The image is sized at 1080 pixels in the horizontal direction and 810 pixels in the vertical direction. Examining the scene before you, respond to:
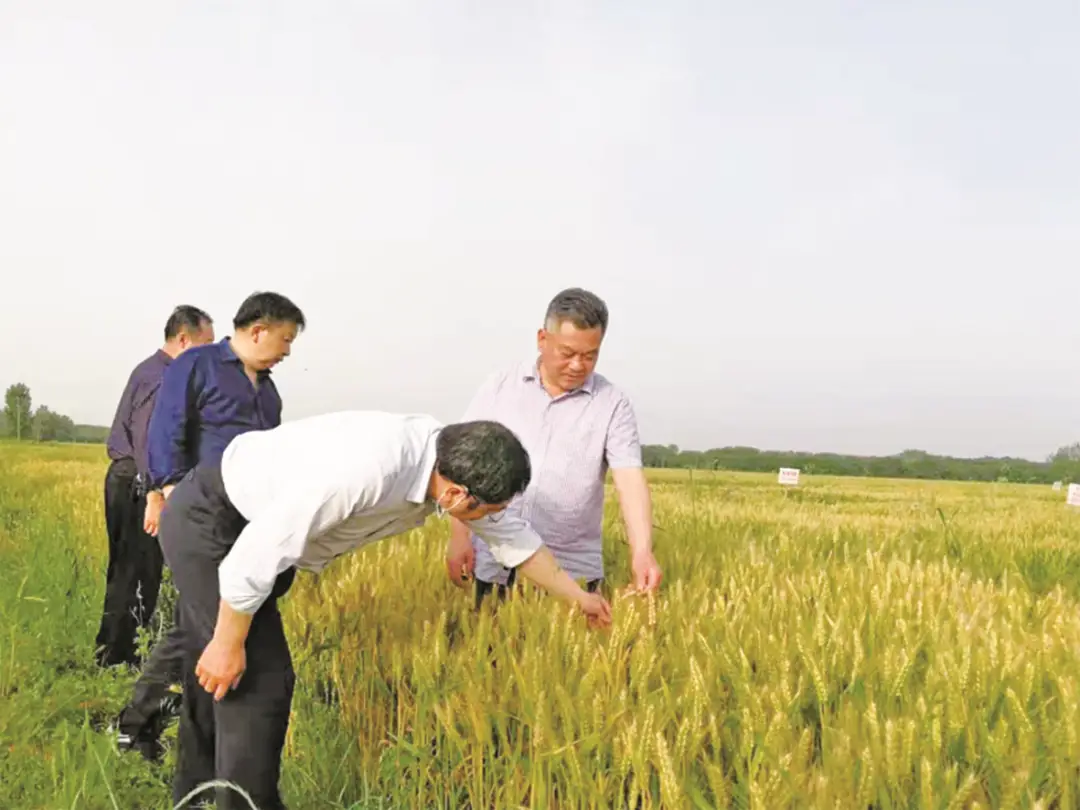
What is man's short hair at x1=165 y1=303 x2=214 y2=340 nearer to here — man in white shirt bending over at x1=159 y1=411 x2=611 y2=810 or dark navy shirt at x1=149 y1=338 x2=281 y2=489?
dark navy shirt at x1=149 y1=338 x2=281 y2=489

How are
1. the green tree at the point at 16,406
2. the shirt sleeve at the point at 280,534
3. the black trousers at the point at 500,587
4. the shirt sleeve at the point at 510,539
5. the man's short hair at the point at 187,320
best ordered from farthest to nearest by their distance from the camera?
1. the green tree at the point at 16,406
2. the man's short hair at the point at 187,320
3. the black trousers at the point at 500,587
4. the shirt sleeve at the point at 510,539
5. the shirt sleeve at the point at 280,534

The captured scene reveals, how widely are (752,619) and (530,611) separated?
1.99 ft

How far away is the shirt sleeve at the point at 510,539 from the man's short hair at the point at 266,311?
4.58 ft

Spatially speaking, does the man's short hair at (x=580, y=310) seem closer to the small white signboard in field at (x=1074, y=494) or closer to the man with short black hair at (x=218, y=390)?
the man with short black hair at (x=218, y=390)

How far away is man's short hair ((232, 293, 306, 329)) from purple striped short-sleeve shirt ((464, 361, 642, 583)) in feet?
3.05

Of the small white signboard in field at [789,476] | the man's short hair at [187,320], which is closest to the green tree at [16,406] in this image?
the small white signboard in field at [789,476]

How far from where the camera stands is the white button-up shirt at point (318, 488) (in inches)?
73.9

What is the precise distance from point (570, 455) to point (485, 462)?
3.75ft

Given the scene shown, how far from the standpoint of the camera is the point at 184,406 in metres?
3.30

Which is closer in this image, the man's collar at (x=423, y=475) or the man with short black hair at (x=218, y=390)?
the man's collar at (x=423, y=475)

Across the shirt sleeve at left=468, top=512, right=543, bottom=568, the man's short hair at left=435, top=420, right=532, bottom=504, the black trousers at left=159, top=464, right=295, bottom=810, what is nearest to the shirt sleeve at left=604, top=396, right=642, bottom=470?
the shirt sleeve at left=468, top=512, right=543, bottom=568

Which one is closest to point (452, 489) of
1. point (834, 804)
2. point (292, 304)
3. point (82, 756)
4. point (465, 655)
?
point (465, 655)

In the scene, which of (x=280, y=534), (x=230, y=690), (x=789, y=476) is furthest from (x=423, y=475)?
(x=789, y=476)

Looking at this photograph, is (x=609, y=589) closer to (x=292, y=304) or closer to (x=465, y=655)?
(x=465, y=655)
